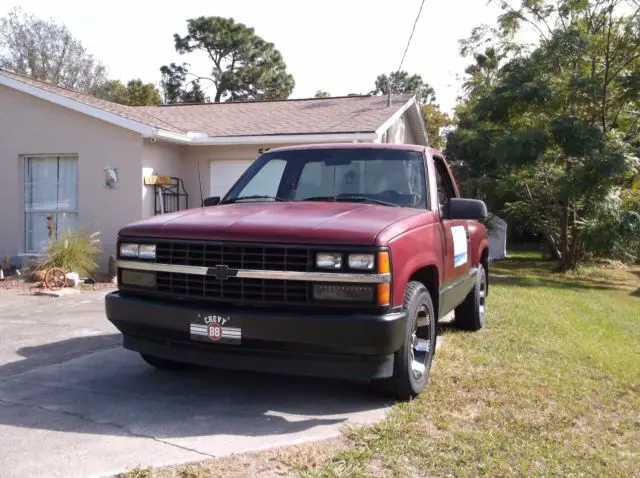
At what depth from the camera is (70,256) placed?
10.3 metres

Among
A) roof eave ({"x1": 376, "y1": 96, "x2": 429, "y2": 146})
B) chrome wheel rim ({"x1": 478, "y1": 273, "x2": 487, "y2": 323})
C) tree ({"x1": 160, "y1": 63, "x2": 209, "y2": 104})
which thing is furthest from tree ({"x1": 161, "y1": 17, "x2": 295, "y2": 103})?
chrome wheel rim ({"x1": 478, "y1": 273, "x2": 487, "y2": 323})

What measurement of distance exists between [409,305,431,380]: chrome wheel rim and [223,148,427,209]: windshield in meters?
0.92

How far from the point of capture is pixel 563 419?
154 inches

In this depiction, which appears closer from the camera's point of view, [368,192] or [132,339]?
[132,339]

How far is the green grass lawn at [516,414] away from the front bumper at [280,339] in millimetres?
422

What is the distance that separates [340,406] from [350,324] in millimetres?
816

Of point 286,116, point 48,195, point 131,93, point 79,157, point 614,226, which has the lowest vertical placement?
point 614,226

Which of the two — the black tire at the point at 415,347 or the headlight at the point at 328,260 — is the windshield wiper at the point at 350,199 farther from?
the headlight at the point at 328,260

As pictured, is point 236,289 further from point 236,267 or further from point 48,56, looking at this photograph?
point 48,56

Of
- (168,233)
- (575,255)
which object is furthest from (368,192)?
(575,255)

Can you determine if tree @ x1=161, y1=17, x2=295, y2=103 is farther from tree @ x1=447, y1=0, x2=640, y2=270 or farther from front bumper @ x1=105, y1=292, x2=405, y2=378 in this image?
front bumper @ x1=105, y1=292, x2=405, y2=378

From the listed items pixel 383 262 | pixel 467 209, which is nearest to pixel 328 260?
pixel 383 262

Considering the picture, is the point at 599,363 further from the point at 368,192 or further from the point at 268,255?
the point at 268,255

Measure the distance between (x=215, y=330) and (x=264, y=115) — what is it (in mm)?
11346
